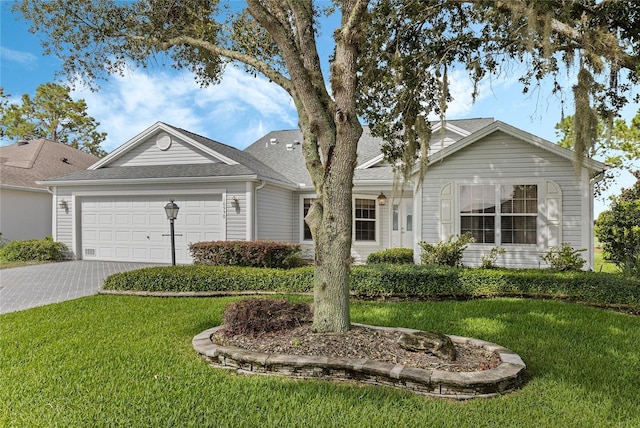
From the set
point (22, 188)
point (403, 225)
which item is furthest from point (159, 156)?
point (403, 225)

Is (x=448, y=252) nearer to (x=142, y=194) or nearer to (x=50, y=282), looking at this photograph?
(x=50, y=282)

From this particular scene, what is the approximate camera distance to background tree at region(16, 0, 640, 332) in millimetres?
4680

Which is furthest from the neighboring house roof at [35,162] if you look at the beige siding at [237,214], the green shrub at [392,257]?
the green shrub at [392,257]

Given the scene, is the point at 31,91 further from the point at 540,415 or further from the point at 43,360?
the point at 540,415

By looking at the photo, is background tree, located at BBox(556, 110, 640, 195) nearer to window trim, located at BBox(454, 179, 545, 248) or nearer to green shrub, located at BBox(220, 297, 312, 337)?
window trim, located at BBox(454, 179, 545, 248)

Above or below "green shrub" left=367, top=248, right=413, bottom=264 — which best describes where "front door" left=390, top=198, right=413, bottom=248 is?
above

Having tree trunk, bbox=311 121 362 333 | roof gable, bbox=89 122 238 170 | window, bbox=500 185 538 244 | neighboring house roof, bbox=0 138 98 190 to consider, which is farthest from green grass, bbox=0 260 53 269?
window, bbox=500 185 538 244

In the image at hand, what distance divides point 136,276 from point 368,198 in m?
7.79

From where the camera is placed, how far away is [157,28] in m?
7.07

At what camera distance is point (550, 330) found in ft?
18.0

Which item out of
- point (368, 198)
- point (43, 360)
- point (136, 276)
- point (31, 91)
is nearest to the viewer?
point (43, 360)

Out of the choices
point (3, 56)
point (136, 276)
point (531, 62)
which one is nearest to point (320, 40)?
point (531, 62)

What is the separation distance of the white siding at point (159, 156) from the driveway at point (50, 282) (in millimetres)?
3511

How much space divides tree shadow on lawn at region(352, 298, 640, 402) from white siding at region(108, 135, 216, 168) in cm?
863
